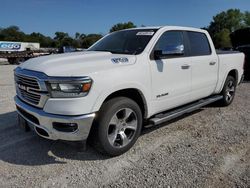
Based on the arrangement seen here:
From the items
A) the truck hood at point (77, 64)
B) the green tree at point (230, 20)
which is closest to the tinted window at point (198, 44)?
the truck hood at point (77, 64)

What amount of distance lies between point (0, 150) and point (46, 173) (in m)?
1.12

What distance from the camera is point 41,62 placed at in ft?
11.5

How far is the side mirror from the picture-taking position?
3.95 m

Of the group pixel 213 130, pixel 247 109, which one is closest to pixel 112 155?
pixel 213 130

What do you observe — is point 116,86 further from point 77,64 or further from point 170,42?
point 170,42

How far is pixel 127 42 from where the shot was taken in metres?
4.44

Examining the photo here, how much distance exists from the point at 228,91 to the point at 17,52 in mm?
32008

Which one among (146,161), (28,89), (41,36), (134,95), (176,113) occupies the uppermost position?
(41,36)

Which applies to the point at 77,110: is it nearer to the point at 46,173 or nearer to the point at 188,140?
the point at 46,173

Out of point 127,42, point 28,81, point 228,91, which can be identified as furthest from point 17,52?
point 28,81

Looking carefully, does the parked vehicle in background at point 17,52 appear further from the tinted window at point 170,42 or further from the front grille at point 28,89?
the tinted window at point 170,42

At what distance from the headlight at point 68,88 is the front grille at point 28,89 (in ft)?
0.82

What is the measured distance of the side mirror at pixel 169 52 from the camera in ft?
12.9

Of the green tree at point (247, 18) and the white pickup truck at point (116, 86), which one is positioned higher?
the green tree at point (247, 18)
